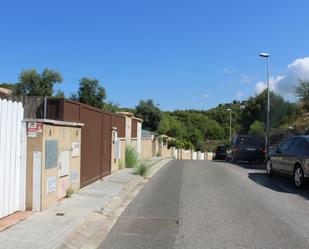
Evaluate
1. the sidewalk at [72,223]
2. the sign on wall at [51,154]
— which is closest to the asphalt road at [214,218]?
the sidewalk at [72,223]

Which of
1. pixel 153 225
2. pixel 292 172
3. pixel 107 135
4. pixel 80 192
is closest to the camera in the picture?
pixel 153 225

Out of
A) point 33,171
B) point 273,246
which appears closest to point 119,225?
point 33,171

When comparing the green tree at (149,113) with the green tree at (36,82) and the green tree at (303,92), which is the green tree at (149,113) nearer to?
the green tree at (36,82)

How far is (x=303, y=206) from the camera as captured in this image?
11.2 m

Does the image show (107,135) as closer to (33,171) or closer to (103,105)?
(33,171)

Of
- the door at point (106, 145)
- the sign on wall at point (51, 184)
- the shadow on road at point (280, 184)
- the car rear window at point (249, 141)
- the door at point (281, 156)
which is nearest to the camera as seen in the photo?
the sign on wall at point (51, 184)

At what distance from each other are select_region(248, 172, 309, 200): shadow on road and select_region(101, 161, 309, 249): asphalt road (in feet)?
0.09

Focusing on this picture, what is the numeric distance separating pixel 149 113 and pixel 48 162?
4855cm

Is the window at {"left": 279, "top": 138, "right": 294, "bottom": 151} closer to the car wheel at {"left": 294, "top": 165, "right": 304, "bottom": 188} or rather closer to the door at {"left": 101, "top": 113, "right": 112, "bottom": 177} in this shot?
the car wheel at {"left": 294, "top": 165, "right": 304, "bottom": 188}

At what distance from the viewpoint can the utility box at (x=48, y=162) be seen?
927 centimetres

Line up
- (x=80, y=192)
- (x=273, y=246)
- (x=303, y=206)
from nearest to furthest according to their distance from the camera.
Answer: (x=273, y=246)
(x=303, y=206)
(x=80, y=192)

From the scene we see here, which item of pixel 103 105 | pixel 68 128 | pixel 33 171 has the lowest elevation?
pixel 33 171

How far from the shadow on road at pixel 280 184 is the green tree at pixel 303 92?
17.6m

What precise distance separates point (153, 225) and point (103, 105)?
38987mm
